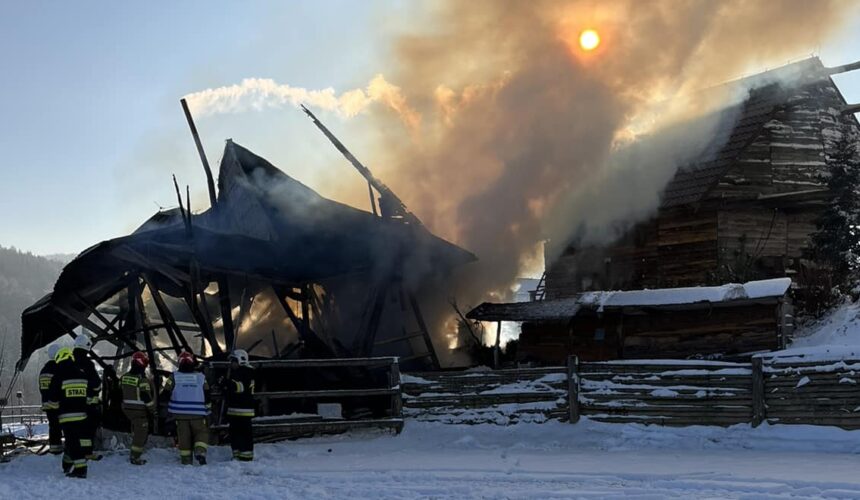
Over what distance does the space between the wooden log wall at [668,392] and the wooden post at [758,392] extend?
88mm

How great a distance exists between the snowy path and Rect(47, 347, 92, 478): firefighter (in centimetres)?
27

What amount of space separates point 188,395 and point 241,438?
0.99 m

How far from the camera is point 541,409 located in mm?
12867

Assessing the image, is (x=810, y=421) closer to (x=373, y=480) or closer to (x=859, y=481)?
(x=859, y=481)

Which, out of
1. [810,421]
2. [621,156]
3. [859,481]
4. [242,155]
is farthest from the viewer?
[621,156]

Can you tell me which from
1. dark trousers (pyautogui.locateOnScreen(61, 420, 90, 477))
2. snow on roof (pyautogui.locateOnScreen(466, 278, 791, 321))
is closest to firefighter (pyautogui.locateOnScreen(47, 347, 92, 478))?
dark trousers (pyautogui.locateOnScreen(61, 420, 90, 477))

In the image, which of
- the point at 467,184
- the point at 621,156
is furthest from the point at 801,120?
the point at 467,184

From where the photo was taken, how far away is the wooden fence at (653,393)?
37.0 ft

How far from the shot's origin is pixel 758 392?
1159 centimetres

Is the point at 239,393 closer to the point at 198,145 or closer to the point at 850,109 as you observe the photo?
the point at 198,145

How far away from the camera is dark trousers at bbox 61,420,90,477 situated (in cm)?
1027

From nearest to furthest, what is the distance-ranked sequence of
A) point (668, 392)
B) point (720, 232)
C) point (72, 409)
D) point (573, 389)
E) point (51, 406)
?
point (72, 409) < point (668, 392) < point (51, 406) < point (573, 389) < point (720, 232)

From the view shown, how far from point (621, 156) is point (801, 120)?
5.86 meters

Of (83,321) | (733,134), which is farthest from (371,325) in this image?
(733,134)
